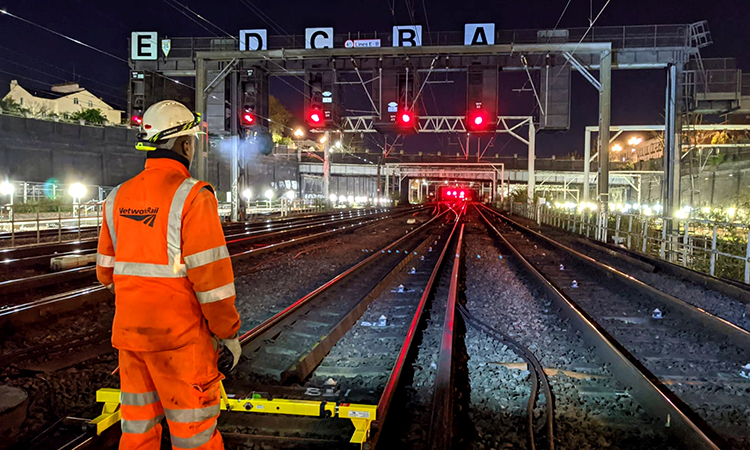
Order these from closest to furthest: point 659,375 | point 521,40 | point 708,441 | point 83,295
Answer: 1. point 708,441
2. point 659,375
3. point 83,295
4. point 521,40

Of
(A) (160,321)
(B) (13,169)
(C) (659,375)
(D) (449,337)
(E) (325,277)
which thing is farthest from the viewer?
(B) (13,169)

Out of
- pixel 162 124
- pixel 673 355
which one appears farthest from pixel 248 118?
pixel 162 124

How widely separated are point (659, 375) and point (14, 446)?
5410 mm

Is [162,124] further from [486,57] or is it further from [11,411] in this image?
[486,57]

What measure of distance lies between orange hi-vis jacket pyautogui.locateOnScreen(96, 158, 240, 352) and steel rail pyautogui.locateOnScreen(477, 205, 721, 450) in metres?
3.15

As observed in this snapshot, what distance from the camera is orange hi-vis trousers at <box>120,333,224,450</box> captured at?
238 centimetres

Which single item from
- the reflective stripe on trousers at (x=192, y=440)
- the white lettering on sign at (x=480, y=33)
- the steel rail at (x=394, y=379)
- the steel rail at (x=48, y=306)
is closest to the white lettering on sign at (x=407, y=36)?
the white lettering on sign at (x=480, y=33)

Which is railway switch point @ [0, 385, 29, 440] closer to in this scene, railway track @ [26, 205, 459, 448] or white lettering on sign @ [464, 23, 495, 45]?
railway track @ [26, 205, 459, 448]

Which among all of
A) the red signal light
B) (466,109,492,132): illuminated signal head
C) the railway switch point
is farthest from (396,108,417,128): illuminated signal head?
the railway switch point

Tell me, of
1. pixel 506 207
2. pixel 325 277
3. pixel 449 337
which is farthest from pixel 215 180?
pixel 449 337

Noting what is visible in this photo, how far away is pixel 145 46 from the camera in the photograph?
22.7 meters

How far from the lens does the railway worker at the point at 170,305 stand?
2.36 metres

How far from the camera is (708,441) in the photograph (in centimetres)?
327

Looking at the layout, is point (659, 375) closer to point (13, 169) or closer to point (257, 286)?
point (257, 286)
